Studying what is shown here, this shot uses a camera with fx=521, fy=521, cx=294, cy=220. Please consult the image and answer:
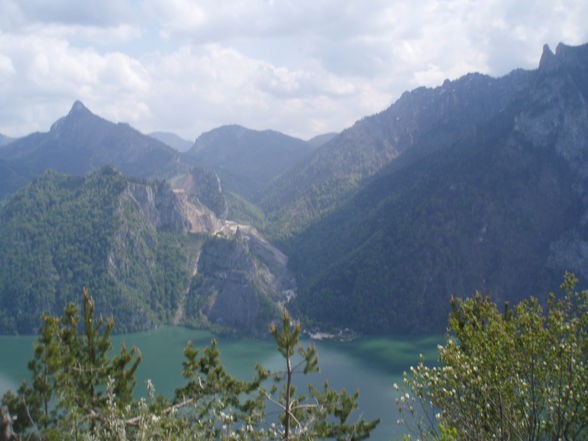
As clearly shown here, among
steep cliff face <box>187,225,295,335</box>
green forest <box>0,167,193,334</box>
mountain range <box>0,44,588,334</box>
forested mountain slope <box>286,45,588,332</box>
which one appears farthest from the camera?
green forest <box>0,167,193,334</box>

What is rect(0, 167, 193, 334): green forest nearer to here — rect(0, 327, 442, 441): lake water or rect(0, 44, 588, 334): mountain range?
rect(0, 44, 588, 334): mountain range

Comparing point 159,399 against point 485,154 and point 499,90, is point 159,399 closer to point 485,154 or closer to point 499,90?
point 485,154

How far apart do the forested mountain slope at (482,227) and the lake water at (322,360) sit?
1804cm

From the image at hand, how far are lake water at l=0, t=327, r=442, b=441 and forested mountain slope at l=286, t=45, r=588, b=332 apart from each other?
710 inches

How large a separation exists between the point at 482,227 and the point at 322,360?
207 feet

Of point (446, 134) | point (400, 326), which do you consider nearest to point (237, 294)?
point (400, 326)

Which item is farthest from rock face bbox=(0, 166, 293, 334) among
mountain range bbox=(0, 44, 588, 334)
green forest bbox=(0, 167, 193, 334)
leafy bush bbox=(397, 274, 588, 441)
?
leafy bush bbox=(397, 274, 588, 441)

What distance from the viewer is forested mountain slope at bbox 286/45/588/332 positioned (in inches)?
4724

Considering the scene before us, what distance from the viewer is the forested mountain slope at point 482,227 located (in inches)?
4724

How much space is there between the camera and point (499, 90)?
631 feet

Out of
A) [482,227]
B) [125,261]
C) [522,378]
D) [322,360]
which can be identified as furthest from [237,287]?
[522,378]

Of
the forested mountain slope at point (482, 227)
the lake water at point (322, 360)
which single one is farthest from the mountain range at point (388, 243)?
the lake water at point (322, 360)

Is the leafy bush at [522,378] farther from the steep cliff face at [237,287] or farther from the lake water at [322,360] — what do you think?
the steep cliff face at [237,287]

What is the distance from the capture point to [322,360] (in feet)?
280
